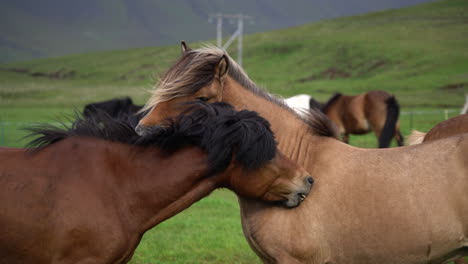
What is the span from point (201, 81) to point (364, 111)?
518 inches

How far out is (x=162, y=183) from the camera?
12.5ft

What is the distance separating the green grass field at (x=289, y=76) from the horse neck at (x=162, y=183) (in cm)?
151

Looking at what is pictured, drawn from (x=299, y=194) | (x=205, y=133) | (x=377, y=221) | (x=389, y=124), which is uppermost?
(x=205, y=133)

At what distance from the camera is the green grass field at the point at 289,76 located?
311 inches

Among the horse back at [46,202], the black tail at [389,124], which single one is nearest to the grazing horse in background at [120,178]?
the horse back at [46,202]

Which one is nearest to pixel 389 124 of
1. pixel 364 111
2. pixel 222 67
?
pixel 364 111

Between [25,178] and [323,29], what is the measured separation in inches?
3416

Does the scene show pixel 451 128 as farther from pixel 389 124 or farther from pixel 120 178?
pixel 389 124

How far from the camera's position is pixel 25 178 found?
3617mm

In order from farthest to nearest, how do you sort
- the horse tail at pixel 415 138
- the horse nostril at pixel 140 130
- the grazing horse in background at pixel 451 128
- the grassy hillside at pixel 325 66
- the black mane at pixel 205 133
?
1. the grassy hillside at pixel 325 66
2. the horse tail at pixel 415 138
3. the grazing horse in background at pixel 451 128
4. the horse nostril at pixel 140 130
5. the black mane at pixel 205 133

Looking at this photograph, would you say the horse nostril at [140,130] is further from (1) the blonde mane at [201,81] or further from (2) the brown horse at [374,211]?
(1) the blonde mane at [201,81]

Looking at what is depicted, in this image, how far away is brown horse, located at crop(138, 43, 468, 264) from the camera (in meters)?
3.89

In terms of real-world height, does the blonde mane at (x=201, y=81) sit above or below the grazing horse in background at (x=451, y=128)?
above

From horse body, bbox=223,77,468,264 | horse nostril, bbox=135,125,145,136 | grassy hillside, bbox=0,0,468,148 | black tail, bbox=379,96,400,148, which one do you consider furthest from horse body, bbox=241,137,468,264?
grassy hillside, bbox=0,0,468,148
